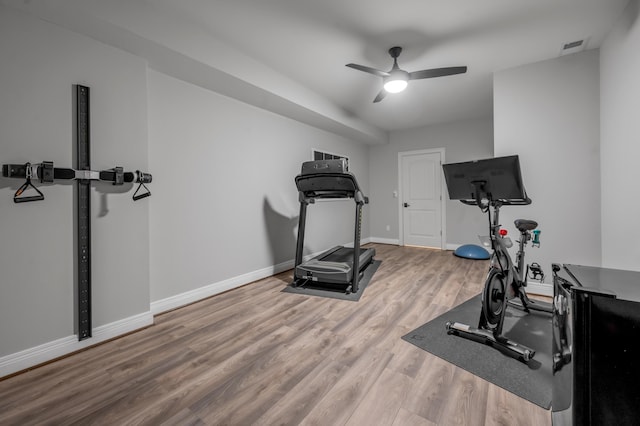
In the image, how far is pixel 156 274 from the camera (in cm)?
255

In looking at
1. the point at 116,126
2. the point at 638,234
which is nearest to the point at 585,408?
the point at 638,234

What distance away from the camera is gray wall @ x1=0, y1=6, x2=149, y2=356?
1.71 m

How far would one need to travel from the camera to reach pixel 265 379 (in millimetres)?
1580

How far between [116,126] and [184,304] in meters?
1.76

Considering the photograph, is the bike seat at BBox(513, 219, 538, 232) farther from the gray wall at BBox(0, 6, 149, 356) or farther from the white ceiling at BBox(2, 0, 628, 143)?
the gray wall at BBox(0, 6, 149, 356)

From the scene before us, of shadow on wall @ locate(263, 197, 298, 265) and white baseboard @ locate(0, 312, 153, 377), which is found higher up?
shadow on wall @ locate(263, 197, 298, 265)

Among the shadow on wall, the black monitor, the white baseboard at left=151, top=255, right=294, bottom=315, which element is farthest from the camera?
the shadow on wall

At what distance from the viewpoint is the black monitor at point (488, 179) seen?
1831 millimetres

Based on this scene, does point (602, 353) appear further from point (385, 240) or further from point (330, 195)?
point (385, 240)

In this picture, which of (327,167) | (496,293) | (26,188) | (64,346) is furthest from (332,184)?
(64,346)

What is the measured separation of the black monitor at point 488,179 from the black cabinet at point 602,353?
105 cm

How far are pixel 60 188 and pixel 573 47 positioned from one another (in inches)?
187

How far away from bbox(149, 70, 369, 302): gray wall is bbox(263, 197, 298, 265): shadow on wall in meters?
0.01

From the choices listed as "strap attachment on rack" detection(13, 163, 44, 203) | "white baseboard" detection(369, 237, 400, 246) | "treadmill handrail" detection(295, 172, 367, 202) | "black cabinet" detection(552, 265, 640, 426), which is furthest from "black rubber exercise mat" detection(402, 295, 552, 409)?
"white baseboard" detection(369, 237, 400, 246)
